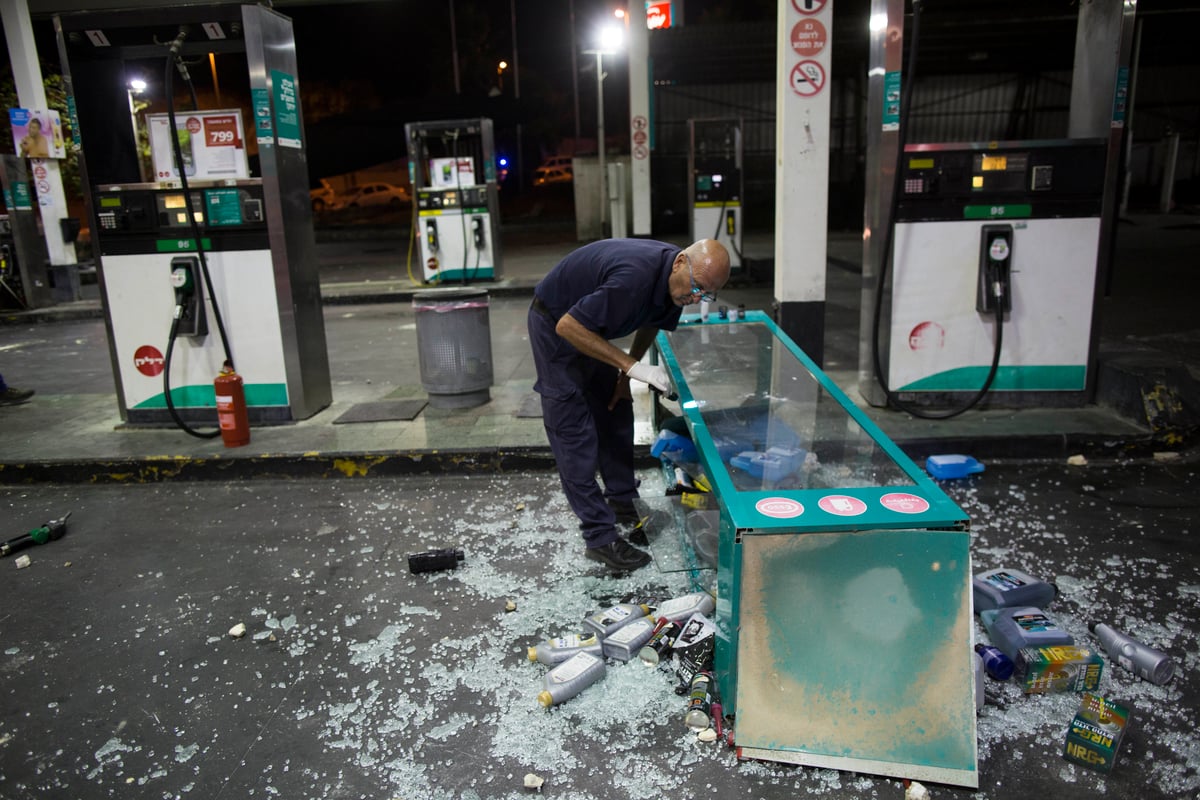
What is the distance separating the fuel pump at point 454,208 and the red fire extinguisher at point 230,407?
6.72 m

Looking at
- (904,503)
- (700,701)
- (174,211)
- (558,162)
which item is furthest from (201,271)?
(558,162)

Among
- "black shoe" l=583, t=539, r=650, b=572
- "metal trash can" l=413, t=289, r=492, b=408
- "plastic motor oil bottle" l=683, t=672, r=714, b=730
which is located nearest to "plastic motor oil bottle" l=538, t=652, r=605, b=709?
"plastic motor oil bottle" l=683, t=672, r=714, b=730

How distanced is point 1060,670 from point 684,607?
134 centimetres

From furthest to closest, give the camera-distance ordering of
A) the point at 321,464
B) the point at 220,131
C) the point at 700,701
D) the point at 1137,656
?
1. the point at 220,131
2. the point at 321,464
3. the point at 1137,656
4. the point at 700,701

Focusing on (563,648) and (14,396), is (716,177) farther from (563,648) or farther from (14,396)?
(563,648)

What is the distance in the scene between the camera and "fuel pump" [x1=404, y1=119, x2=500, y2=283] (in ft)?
37.7

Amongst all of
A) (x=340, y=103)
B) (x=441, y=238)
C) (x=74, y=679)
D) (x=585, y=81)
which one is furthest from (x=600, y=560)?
(x=340, y=103)

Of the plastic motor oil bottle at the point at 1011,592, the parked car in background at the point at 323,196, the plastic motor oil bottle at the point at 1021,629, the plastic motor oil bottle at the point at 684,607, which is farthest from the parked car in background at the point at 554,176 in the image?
the plastic motor oil bottle at the point at 1021,629

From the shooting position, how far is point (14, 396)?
669 cm

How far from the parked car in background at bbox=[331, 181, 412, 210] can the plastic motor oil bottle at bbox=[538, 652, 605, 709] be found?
27.2 meters

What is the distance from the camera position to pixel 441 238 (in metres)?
11.8

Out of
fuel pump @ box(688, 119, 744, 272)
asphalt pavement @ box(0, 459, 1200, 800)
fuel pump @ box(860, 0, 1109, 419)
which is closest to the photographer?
asphalt pavement @ box(0, 459, 1200, 800)

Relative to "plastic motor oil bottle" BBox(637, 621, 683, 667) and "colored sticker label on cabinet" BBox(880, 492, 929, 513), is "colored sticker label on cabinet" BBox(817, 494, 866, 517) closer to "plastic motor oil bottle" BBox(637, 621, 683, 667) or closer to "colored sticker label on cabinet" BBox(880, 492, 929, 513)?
"colored sticker label on cabinet" BBox(880, 492, 929, 513)

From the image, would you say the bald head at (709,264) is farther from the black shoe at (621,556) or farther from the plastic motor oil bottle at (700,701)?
the plastic motor oil bottle at (700,701)
